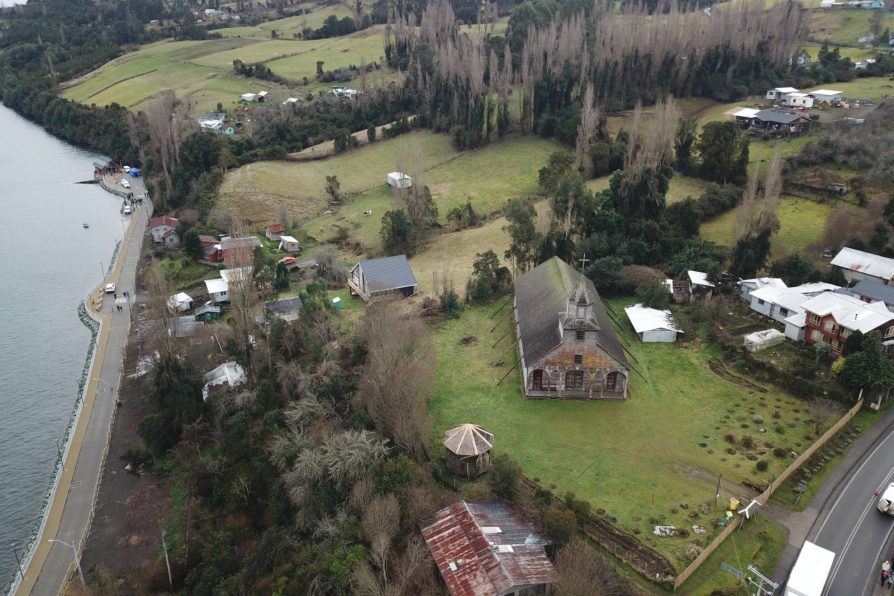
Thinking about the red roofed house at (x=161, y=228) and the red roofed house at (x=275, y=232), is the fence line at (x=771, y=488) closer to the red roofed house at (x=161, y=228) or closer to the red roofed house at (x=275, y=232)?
the red roofed house at (x=275, y=232)

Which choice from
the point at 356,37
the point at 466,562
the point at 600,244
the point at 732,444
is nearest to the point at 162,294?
the point at 466,562

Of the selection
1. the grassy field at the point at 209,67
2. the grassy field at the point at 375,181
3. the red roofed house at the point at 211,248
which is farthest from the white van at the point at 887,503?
the grassy field at the point at 209,67

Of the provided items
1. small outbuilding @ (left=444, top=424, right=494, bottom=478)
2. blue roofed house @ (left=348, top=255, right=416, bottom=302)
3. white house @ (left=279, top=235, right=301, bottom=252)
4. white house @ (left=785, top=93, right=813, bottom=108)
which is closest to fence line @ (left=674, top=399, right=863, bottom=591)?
small outbuilding @ (left=444, top=424, right=494, bottom=478)

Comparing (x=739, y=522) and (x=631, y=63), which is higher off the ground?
(x=631, y=63)

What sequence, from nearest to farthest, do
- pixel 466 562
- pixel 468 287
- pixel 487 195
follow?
pixel 466 562 → pixel 468 287 → pixel 487 195

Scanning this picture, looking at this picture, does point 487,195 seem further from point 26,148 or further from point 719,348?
point 26,148

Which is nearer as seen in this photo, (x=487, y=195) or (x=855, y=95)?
(x=487, y=195)
